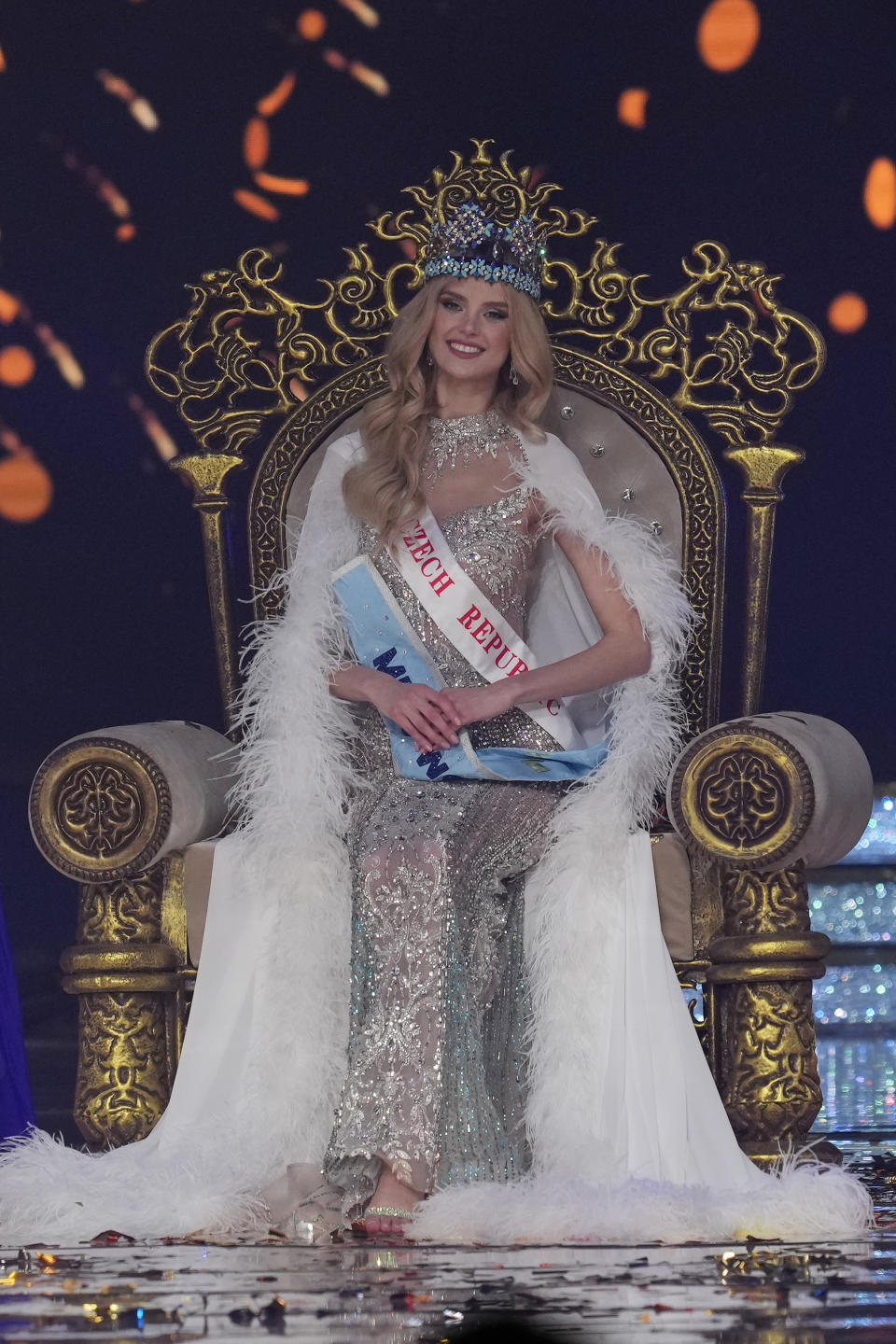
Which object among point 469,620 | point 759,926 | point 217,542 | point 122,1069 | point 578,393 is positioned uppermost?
point 578,393

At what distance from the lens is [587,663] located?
2.50 meters

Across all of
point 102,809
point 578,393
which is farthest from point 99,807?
point 578,393

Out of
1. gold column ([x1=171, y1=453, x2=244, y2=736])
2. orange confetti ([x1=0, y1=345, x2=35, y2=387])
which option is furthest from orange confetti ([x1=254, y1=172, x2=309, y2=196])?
gold column ([x1=171, y1=453, x2=244, y2=736])

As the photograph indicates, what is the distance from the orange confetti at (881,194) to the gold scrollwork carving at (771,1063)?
2886mm

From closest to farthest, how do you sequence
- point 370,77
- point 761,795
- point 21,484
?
point 761,795 → point 370,77 → point 21,484

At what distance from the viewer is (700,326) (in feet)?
15.9

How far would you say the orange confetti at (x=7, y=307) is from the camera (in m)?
4.82

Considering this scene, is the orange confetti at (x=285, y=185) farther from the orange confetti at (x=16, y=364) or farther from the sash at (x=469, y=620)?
the sash at (x=469, y=620)

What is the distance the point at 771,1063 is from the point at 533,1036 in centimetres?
31

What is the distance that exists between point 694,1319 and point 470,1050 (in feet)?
2.56

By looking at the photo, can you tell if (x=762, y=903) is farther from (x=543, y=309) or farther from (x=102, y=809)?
(x=543, y=309)

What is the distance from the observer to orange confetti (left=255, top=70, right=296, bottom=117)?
4715mm

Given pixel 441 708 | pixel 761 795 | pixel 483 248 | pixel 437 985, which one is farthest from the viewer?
pixel 483 248

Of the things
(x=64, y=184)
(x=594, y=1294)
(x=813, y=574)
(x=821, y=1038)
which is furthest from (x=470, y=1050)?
(x=64, y=184)
